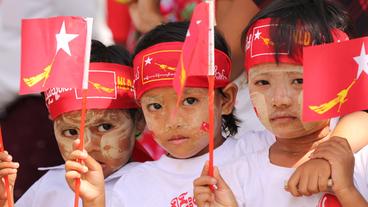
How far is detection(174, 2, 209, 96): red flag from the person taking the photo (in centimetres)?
309

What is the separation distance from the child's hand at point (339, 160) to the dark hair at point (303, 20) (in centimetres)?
31

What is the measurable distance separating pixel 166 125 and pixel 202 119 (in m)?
0.12

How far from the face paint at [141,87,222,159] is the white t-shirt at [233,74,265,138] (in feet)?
1.32

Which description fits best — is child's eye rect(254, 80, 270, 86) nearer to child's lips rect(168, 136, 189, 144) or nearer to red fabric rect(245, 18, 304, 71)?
red fabric rect(245, 18, 304, 71)

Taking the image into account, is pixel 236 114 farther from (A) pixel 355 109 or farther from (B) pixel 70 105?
(A) pixel 355 109

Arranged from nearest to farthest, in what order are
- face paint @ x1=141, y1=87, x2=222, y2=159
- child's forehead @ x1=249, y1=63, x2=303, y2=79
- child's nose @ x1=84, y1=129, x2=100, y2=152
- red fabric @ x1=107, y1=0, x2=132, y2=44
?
child's forehead @ x1=249, y1=63, x2=303, y2=79 < face paint @ x1=141, y1=87, x2=222, y2=159 < child's nose @ x1=84, y1=129, x2=100, y2=152 < red fabric @ x1=107, y1=0, x2=132, y2=44

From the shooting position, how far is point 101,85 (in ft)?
12.7

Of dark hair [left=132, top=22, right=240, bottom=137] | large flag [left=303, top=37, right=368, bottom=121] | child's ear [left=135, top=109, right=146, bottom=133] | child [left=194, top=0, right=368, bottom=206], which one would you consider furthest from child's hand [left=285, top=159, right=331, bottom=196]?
child's ear [left=135, top=109, right=146, bottom=133]

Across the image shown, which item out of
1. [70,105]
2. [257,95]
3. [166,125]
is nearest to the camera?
[257,95]

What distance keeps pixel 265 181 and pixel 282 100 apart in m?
0.25

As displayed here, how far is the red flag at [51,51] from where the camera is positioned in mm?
3402

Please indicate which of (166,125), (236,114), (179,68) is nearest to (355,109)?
(179,68)

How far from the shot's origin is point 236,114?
4.07 meters

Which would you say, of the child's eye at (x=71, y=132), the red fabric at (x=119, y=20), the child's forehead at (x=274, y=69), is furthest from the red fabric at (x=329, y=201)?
the red fabric at (x=119, y=20)
